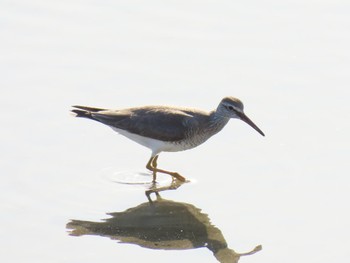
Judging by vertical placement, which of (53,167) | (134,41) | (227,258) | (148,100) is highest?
(134,41)

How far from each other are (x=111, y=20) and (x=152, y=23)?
2.15ft

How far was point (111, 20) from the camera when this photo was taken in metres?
16.2

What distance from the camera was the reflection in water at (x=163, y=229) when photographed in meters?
11.0

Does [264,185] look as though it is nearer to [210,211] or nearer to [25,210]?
[210,211]

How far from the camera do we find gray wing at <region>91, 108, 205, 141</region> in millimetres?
12938

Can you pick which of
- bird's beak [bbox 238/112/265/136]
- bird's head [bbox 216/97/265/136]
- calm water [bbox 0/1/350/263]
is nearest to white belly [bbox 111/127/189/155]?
calm water [bbox 0/1/350/263]

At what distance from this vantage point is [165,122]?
13000 millimetres

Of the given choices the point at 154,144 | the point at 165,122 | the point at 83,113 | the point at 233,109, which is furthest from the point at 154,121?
the point at 233,109

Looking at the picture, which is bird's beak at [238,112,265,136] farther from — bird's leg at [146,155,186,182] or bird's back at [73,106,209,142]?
bird's leg at [146,155,186,182]

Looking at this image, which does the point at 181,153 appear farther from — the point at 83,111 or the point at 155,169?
the point at 83,111

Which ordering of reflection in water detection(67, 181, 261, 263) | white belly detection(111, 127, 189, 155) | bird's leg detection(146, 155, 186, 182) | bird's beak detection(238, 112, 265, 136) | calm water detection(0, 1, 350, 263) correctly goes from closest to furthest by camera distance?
reflection in water detection(67, 181, 261, 263)
calm water detection(0, 1, 350, 263)
bird's leg detection(146, 155, 186, 182)
bird's beak detection(238, 112, 265, 136)
white belly detection(111, 127, 189, 155)

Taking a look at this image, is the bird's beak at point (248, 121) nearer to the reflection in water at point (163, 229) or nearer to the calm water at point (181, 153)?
the calm water at point (181, 153)

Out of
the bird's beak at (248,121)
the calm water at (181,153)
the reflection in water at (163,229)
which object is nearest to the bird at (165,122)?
the bird's beak at (248,121)

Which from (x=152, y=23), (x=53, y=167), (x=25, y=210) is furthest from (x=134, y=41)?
(x=25, y=210)
